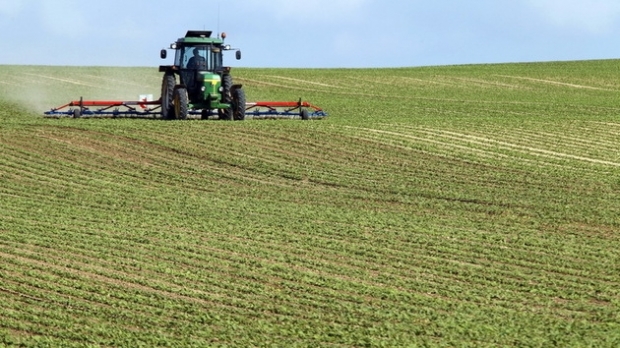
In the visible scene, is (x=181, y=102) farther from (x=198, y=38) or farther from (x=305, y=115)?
(x=305, y=115)

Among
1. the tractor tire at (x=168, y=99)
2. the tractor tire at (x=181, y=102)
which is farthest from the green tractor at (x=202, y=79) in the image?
the tractor tire at (x=181, y=102)

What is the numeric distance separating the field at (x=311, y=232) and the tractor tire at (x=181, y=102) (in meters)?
1.67

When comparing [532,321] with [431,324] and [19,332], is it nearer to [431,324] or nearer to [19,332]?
[431,324]

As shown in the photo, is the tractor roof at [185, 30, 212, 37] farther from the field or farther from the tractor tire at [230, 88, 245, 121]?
the field

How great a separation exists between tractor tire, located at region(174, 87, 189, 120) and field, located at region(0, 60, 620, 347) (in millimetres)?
1672

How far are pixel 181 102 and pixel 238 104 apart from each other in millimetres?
1751

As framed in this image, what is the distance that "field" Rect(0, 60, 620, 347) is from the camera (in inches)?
469

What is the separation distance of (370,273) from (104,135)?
1398 cm

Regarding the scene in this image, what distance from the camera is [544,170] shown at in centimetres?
2473

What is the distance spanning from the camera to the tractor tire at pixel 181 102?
31.6 m

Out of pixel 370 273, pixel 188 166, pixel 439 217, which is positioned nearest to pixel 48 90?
pixel 188 166

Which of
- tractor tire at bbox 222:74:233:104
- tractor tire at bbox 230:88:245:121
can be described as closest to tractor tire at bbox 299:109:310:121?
tractor tire at bbox 230:88:245:121

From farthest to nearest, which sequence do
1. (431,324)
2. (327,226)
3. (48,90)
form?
(48,90) < (327,226) < (431,324)

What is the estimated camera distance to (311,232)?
17.2m
